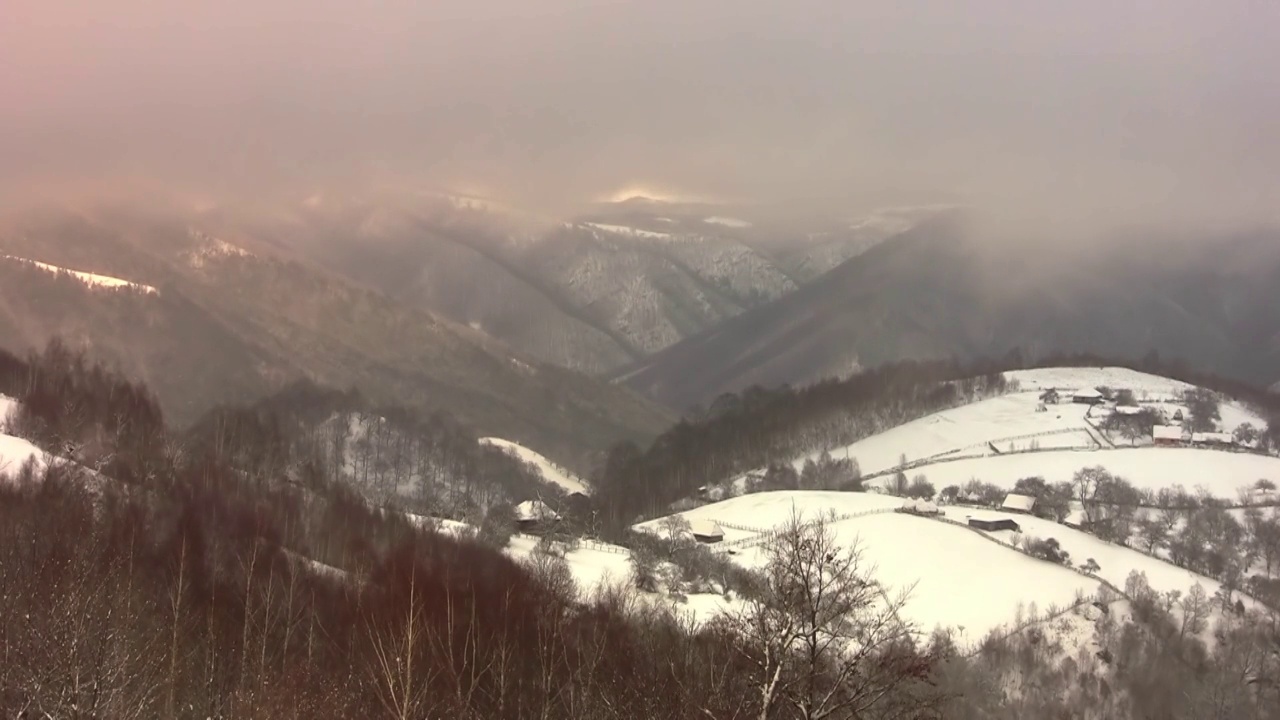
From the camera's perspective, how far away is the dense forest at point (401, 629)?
19656mm

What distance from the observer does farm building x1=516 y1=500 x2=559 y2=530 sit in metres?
99.6

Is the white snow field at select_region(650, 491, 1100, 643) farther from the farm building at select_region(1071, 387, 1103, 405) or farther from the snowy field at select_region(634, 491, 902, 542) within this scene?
the farm building at select_region(1071, 387, 1103, 405)

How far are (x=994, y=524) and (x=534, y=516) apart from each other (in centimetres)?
5070

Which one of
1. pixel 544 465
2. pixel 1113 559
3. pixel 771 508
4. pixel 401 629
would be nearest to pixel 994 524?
pixel 1113 559

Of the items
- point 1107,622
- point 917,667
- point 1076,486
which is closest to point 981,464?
point 1076,486

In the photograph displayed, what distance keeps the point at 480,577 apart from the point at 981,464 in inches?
3909

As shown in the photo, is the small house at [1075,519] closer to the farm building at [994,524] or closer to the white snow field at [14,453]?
the farm building at [994,524]

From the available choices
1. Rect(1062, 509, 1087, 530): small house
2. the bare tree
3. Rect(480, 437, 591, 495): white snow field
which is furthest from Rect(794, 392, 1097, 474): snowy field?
the bare tree

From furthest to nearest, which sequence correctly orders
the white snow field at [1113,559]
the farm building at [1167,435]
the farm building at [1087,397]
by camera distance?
the farm building at [1087,397] < the farm building at [1167,435] < the white snow field at [1113,559]

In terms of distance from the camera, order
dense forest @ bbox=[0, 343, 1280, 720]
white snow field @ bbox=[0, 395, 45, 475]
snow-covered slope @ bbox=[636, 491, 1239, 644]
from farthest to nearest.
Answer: snow-covered slope @ bbox=[636, 491, 1239, 644]
white snow field @ bbox=[0, 395, 45, 475]
dense forest @ bbox=[0, 343, 1280, 720]

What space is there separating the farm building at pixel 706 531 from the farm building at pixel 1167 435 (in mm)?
80399

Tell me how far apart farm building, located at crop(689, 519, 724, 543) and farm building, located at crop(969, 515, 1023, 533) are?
27.4 metres

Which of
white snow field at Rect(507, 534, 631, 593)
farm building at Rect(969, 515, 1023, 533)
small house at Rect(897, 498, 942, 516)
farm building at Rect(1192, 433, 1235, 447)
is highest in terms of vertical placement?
farm building at Rect(1192, 433, 1235, 447)

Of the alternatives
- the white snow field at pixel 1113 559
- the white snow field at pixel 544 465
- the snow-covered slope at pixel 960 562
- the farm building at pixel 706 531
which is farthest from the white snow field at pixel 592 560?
the white snow field at pixel 544 465
